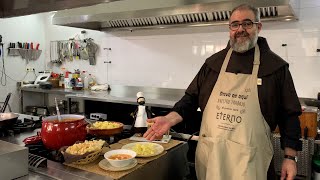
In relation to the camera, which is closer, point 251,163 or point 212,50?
point 251,163

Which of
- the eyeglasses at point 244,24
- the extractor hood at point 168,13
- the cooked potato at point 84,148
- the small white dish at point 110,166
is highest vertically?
the extractor hood at point 168,13

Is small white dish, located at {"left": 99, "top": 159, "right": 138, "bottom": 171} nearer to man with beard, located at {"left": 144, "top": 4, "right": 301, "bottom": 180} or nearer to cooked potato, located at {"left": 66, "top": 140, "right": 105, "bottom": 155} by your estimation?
cooked potato, located at {"left": 66, "top": 140, "right": 105, "bottom": 155}

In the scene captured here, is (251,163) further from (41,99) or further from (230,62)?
(41,99)

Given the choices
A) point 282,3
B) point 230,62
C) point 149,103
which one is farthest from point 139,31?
point 230,62

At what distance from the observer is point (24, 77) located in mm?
4344

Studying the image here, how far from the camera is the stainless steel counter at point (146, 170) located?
0.99m

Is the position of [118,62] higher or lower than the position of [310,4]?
lower

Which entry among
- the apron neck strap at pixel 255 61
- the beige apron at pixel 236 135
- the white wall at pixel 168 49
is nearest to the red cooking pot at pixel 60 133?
the beige apron at pixel 236 135

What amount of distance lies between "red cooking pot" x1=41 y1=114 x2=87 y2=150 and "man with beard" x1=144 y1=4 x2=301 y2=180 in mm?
323

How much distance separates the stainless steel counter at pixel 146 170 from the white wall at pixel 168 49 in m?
1.81

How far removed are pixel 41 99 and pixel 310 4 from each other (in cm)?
390

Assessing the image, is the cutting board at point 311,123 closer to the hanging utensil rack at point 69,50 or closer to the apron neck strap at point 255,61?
the apron neck strap at point 255,61

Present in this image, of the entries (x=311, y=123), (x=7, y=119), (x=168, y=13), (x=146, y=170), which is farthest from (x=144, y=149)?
(x=168, y=13)

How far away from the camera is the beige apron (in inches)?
49.2
